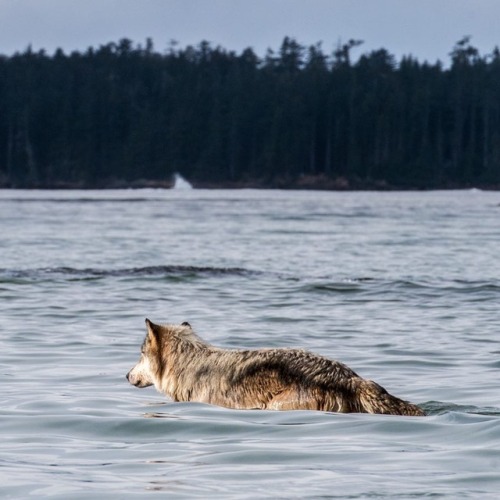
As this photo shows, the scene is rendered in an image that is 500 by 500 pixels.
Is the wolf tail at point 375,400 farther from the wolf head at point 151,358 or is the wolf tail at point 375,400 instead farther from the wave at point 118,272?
the wave at point 118,272

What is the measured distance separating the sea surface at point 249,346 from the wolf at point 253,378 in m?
0.09

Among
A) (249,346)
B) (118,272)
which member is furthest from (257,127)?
(249,346)

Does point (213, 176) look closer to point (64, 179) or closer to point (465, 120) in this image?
point (64, 179)

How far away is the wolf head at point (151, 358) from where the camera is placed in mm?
10742

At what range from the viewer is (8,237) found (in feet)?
127

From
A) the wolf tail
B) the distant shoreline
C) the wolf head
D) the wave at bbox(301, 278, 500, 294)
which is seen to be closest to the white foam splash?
the distant shoreline

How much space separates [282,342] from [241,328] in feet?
4.47

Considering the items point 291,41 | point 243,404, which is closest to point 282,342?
point 243,404

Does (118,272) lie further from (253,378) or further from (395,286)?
(253,378)

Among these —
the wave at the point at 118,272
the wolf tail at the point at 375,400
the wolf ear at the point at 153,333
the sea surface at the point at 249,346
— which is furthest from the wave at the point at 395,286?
the wolf tail at the point at 375,400

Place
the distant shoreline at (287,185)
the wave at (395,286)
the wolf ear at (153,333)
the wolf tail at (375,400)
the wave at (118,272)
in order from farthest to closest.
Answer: the distant shoreline at (287,185) → the wave at (118,272) → the wave at (395,286) → the wolf ear at (153,333) → the wolf tail at (375,400)

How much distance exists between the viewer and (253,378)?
9656 millimetres

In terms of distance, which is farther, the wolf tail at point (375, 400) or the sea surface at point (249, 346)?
the wolf tail at point (375, 400)

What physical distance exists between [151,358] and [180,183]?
378ft
